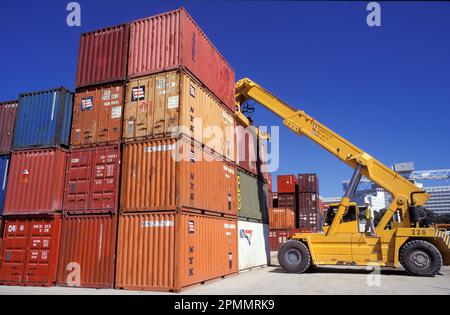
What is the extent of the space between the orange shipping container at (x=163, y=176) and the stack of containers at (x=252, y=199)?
4770 mm

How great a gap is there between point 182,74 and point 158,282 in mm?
7087

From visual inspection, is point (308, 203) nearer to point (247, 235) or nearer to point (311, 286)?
point (247, 235)

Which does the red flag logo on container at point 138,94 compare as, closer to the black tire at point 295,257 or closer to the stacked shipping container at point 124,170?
the stacked shipping container at point 124,170

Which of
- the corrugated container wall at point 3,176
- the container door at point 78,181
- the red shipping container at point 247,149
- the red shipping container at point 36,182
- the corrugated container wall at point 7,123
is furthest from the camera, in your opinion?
the red shipping container at point 247,149

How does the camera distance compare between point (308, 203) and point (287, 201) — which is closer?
point (308, 203)

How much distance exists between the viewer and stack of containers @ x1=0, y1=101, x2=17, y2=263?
1441cm

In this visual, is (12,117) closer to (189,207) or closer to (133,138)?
(133,138)

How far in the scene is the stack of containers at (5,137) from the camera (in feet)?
47.3

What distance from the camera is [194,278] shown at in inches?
472

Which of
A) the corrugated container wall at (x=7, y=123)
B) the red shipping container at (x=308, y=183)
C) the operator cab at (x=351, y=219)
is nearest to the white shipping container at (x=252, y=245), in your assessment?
the operator cab at (x=351, y=219)

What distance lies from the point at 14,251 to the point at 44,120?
201 inches

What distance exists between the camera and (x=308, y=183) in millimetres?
38312

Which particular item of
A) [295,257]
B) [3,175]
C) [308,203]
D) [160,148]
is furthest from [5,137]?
[308,203]

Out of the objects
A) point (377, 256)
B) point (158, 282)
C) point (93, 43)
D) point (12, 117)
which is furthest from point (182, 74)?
point (377, 256)
